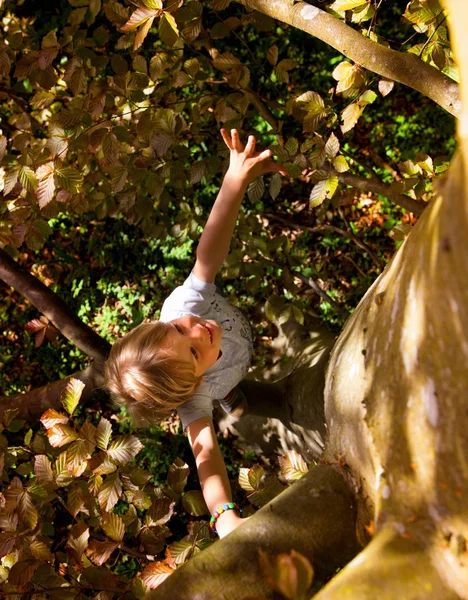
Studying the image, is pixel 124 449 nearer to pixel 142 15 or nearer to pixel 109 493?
pixel 109 493

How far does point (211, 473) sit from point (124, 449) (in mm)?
328

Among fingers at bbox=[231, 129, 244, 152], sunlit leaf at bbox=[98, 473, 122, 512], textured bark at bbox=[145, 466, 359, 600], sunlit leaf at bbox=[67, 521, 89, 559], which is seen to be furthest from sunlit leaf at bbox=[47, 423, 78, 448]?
fingers at bbox=[231, 129, 244, 152]

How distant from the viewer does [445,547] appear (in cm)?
79

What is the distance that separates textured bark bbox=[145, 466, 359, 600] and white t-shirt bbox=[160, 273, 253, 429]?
Result: 3.04 feet

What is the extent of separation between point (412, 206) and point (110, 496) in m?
1.56

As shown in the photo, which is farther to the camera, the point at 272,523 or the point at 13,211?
the point at 13,211

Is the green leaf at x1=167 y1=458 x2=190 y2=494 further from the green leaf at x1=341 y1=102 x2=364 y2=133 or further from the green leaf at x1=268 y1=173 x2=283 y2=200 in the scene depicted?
the green leaf at x1=341 y1=102 x2=364 y2=133

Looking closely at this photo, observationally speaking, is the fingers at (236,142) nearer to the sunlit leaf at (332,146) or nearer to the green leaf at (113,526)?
the sunlit leaf at (332,146)

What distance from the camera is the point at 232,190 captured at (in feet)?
5.91

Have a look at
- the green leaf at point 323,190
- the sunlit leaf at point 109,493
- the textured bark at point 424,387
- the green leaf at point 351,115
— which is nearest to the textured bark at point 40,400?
the sunlit leaf at point 109,493

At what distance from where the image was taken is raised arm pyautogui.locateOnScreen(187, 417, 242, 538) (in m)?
1.66

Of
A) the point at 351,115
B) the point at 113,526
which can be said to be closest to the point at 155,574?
the point at 113,526

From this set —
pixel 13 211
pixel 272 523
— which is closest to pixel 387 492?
pixel 272 523

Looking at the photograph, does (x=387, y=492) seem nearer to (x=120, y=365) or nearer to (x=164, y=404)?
(x=164, y=404)
